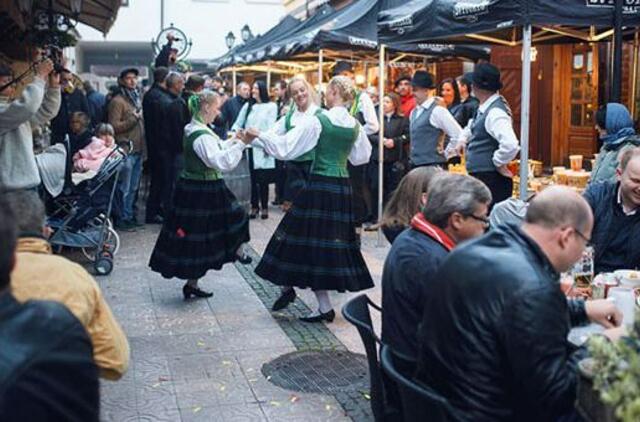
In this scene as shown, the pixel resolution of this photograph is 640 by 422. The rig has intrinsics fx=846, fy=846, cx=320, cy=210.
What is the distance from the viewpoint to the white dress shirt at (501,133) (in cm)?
730

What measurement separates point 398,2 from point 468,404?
31.7ft

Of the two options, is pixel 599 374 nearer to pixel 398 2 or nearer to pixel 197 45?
pixel 398 2

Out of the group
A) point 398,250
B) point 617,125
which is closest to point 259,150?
point 617,125

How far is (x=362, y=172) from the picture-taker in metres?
10.7

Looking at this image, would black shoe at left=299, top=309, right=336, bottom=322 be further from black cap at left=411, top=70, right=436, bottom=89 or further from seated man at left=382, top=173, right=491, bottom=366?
black cap at left=411, top=70, right=436, bottom=89

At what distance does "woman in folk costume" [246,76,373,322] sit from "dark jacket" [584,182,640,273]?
2344mm

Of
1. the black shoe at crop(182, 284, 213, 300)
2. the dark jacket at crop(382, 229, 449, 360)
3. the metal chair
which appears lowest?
the black shoe at crop(182, 284, 213, 300)

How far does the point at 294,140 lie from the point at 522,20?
1945 mm

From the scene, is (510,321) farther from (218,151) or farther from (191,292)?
(191,292)

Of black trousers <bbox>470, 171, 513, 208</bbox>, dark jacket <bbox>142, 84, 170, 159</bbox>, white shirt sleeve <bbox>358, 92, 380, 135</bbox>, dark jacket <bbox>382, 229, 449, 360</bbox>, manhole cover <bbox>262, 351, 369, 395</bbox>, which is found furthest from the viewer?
dark jacket <bbox>142, 84, 170, 159</bbox>

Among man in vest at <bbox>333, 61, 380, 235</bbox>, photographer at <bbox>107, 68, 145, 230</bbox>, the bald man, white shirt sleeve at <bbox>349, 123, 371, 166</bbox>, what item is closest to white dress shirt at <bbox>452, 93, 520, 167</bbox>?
white shirt sleeve at <bbox>349, 123, 371, 166</bbox>

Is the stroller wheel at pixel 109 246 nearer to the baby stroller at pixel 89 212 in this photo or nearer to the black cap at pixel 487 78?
the baby stroller at pixel 89 212

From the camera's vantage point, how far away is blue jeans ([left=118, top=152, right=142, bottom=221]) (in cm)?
1059

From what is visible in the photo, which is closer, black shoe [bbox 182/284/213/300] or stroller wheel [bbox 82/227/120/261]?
black shoe [bbox 182/284/213/300]
